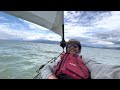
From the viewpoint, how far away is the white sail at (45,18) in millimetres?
2105

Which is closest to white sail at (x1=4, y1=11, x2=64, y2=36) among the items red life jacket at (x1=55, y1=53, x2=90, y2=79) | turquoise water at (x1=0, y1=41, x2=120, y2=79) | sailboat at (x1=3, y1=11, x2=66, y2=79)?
sailboat at (x1=3, y1=11, x2=66, y2=79)

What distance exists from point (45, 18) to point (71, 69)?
0.78 metres

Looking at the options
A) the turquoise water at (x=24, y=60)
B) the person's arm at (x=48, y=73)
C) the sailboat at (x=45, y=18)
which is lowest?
the turquoise water at (x=24, y=60)

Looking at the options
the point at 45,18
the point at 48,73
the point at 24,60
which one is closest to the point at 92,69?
the point at 48,73

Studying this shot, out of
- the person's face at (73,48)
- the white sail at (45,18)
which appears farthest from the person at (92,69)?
the white sail at (45,18)

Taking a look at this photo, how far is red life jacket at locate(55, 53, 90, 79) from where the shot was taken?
1894 millimetres

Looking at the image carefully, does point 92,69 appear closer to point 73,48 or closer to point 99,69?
point 99,69

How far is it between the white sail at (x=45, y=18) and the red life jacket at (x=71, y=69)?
56 centimetres

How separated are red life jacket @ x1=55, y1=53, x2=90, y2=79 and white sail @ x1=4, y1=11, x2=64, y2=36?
0.56 meters

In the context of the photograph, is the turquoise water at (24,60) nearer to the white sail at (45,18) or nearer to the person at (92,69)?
the white sail at (45,18)
